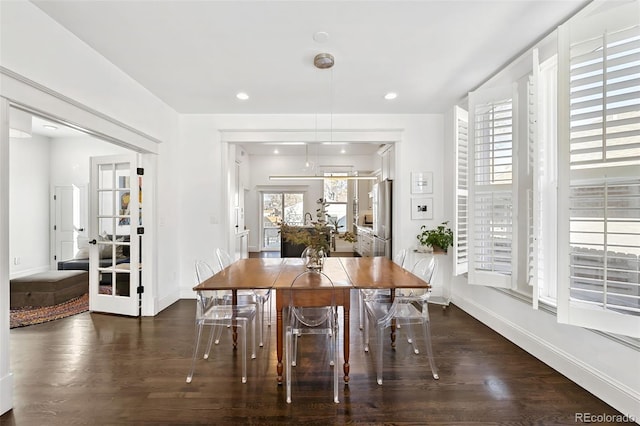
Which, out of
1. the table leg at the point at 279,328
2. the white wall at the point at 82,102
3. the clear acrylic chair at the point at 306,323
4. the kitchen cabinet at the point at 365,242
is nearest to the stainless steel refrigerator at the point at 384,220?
the kitchen cabinet at the point at 365,242

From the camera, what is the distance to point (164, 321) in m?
3.48

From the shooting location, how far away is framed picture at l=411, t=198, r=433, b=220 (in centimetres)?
436

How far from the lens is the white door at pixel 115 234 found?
3633 mm

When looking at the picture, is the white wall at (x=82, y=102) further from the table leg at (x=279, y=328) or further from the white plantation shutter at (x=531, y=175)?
the white plantation shutter at (x=531, y=175)

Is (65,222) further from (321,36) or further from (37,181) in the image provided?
(321,36)

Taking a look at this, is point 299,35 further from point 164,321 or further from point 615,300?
point 164,321

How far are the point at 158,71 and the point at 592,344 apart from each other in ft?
14.9

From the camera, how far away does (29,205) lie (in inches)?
217

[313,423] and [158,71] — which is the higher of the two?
[158,71]

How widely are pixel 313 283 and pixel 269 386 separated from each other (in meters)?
0.85

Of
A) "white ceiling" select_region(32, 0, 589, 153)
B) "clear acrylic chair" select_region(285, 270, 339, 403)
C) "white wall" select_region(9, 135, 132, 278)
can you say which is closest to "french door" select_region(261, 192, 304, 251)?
"white wall" select_region(9, 135, 132, 278)

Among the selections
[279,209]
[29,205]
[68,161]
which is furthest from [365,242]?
[29,205]

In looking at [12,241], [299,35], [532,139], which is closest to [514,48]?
[532,139]

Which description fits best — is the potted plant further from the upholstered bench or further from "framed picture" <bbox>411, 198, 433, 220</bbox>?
the upholstered bench
